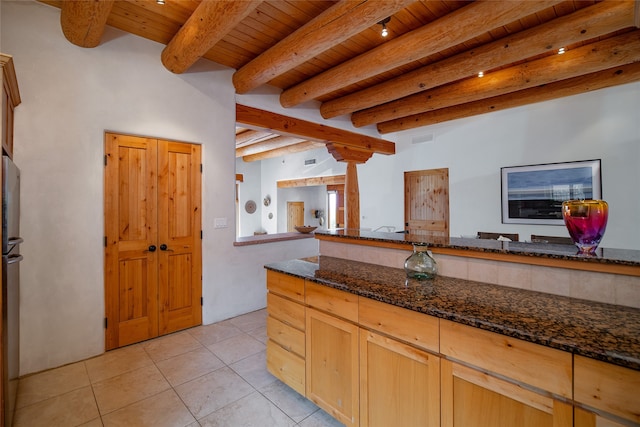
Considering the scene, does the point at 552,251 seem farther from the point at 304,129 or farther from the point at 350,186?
the point at 350,186

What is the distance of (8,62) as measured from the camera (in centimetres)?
153

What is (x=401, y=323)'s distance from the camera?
1392mm

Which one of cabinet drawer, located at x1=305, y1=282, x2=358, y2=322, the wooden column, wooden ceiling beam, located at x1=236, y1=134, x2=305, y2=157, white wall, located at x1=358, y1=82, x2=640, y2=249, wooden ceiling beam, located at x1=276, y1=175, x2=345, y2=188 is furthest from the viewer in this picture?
wooden ceiling beam, located at x1=276, y1=175, x2=345, y2=188

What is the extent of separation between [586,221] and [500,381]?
33.4 inches

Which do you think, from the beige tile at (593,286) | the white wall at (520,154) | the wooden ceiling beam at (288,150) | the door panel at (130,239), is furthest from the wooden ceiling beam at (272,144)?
the beige tile at (593,286)

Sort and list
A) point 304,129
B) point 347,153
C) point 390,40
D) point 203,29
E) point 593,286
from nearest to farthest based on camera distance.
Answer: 1. point 593,286
2. point 203,29
3. point 390,40
4. point 304,129
5. point 347,153

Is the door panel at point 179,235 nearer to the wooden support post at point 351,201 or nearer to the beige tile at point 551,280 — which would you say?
the wooden support post at point 351,201

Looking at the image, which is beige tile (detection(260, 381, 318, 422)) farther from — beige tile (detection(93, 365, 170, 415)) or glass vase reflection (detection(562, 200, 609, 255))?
glass vase reflection (detection(562, 200, 609, 255))

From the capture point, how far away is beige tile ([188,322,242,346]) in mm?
2971

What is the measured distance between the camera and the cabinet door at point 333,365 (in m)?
1.62

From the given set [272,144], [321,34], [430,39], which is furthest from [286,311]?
[272,144]

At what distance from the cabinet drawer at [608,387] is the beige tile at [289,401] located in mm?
1525

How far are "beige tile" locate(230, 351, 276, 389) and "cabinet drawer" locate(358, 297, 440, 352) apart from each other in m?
1.18

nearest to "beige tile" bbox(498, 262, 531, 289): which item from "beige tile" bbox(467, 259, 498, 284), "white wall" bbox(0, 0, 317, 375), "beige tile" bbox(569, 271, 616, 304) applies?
"beige tile" bbox(467, 259, 498, 284)
